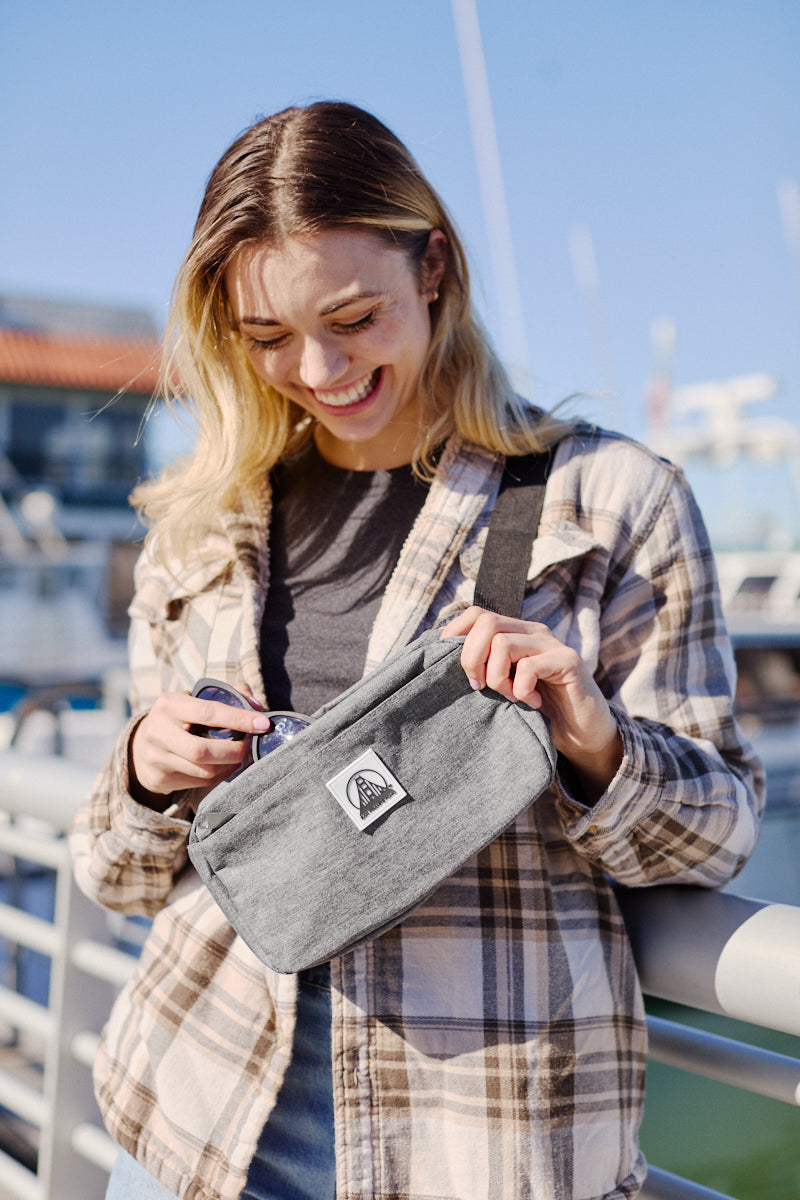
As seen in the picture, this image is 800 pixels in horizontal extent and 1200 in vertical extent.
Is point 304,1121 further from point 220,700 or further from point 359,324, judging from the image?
point 359,324

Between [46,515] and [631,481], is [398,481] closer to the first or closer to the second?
[631,481]

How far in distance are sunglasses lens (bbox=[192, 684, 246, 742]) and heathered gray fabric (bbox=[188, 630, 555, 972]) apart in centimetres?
12

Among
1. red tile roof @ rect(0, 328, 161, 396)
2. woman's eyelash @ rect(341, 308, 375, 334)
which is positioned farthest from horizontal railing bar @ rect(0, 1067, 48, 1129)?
red tile roof @ rect(0, 328, 161, 396)

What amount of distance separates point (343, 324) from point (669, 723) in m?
0.71

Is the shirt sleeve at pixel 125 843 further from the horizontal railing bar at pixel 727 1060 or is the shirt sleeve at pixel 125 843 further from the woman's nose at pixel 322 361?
the horizontal railing bar at pixel 727 1060

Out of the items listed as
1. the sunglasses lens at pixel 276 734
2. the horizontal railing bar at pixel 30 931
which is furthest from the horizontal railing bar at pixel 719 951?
the horizontal railing bar at pixel 30 931

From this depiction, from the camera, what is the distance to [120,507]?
2411 centimetres

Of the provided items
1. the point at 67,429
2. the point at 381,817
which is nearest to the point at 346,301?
the point at 381,817

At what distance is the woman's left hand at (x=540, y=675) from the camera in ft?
3.45

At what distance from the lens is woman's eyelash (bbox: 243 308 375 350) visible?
142 centimetres

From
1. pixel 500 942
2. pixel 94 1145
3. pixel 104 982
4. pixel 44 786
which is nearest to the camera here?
pixel 500 942

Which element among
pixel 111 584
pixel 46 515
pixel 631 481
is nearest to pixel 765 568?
pixel 111 584

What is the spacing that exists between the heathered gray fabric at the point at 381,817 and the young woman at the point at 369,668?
6cm

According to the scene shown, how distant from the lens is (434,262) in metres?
1.57
